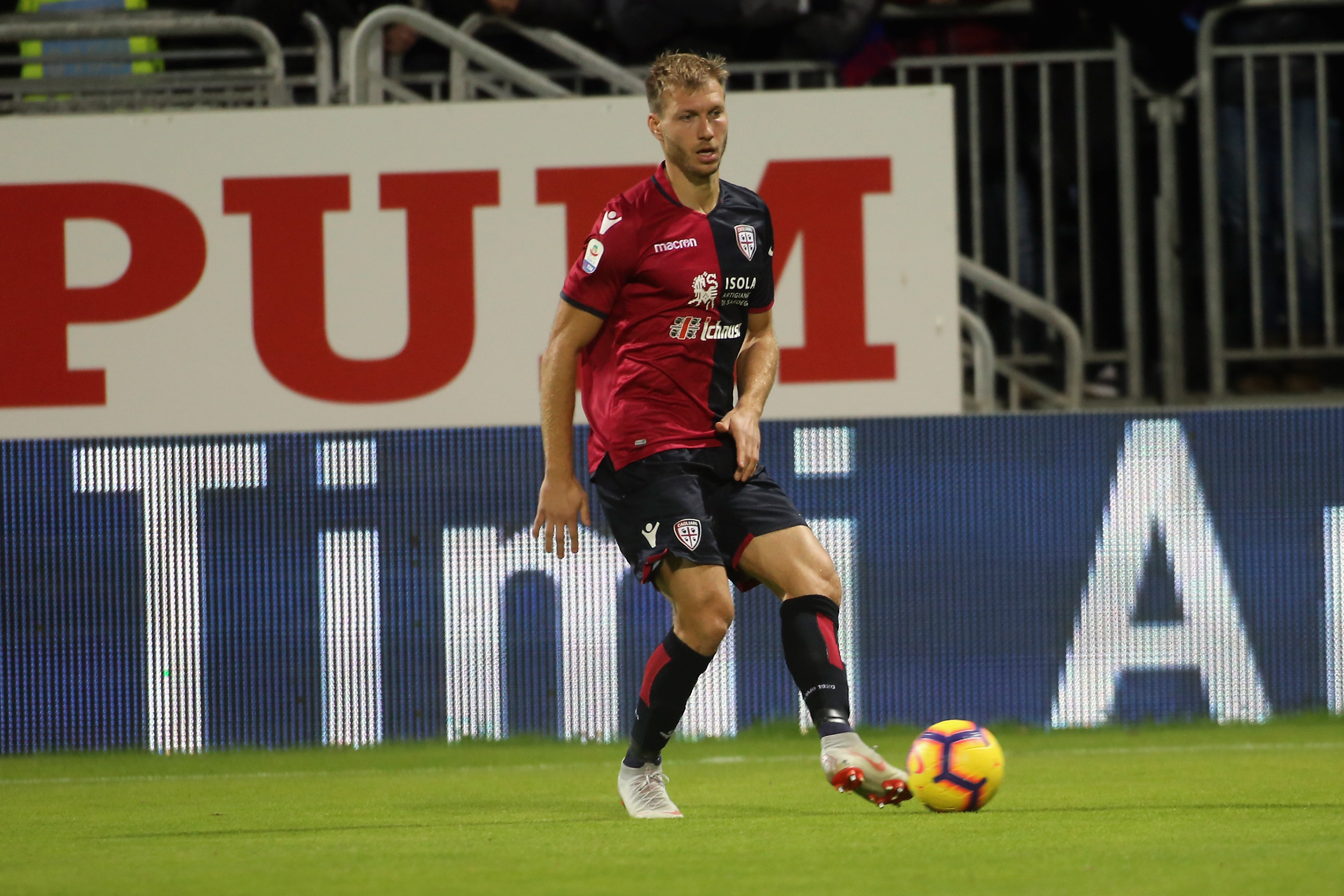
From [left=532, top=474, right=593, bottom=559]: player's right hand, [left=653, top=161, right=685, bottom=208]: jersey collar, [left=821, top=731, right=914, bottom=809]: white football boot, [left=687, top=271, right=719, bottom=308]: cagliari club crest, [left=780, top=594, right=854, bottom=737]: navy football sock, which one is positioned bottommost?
[left=821, top=731, right=914, bottom=809]: white football boot

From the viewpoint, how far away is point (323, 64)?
8625 millimetres

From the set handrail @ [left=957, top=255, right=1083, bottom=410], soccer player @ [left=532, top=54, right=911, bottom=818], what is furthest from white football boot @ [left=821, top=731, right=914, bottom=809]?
handrail @ [left=957, top=255, right=1083, bottom=410]

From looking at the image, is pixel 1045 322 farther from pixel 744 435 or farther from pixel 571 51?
pixel 744 435

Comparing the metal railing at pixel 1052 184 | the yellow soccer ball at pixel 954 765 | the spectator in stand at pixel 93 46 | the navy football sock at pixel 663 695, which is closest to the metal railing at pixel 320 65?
the spectator in stand at pixel 93 46

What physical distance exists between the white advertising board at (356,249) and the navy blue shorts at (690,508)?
10.5 feet

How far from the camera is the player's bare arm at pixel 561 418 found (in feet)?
15.7

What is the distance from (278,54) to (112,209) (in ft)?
3.61

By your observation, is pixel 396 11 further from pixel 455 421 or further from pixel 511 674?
pixel 511 674

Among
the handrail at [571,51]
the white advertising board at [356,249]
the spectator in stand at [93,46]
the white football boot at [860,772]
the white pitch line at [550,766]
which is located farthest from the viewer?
the spectator in stand at [93,46]

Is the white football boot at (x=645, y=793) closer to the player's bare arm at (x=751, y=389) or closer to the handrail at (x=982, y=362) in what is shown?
the player's bare arm at (x=751, y=389)

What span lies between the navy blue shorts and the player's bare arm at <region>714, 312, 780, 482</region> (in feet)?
0.17

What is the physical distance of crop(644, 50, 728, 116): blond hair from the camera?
4.70 m

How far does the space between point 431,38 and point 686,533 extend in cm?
479

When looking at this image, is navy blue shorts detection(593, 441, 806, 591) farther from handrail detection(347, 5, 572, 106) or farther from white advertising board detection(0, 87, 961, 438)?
handrail detection(347, 5, 572, 106)
